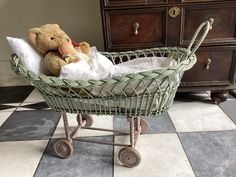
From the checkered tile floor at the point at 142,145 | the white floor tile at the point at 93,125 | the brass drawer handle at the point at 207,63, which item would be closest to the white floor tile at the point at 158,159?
the checkered tile floor at the point at 142,145

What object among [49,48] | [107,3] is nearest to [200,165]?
[49,48]

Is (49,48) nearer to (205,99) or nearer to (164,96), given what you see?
(164,96)

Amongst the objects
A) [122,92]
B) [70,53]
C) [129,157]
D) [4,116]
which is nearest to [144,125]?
[129,157]

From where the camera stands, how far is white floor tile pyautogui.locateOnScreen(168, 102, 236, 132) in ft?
3.70

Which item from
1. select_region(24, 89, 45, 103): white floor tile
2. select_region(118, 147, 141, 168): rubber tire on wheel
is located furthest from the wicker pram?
select_region(24, 89, 45, 103): white floor tile

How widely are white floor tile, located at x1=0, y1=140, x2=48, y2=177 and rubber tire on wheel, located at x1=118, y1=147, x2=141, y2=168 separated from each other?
1.09 feet

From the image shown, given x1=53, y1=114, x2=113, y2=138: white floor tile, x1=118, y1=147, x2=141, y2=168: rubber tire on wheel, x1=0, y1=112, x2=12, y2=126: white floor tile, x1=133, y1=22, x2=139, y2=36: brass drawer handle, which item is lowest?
x1=53, y1=114, x2=113, y2=138: white floor tile

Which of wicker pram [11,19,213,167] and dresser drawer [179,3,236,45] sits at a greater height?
dresser drawer [179,3,236,45]

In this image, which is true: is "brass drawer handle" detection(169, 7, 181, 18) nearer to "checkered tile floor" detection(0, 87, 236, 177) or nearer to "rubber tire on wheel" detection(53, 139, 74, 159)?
"checkered tile floor" detection(0, 87, 236, 177)

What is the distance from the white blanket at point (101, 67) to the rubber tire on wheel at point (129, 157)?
28cm

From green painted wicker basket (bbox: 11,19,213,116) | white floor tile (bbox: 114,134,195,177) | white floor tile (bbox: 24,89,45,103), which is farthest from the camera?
white floor tile (bbox: 24,89,45,103)

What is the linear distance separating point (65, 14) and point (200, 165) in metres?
1.22

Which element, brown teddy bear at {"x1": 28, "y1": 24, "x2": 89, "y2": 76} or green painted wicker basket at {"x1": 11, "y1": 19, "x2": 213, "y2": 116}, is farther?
brown teddy bear at {"x1": 28, "y1": 24, "x2": 89, "y2": 76}

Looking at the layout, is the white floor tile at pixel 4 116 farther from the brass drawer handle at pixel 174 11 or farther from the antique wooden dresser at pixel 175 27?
the brass drawer handle at pixel 174 11
